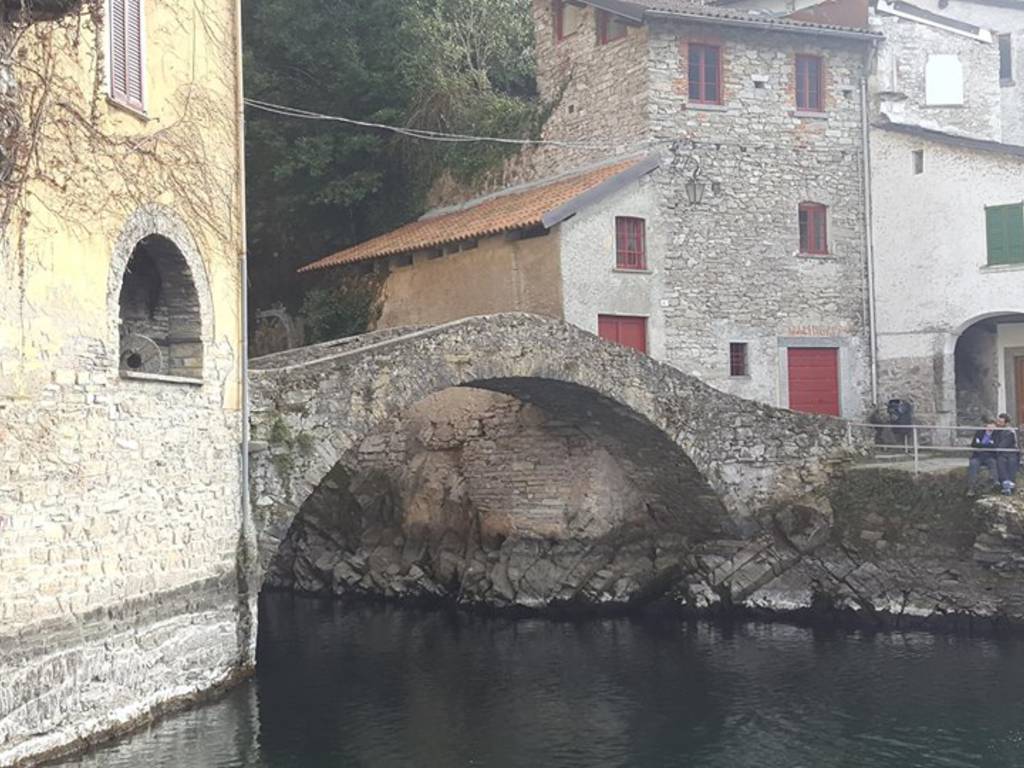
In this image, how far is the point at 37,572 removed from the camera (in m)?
10.0

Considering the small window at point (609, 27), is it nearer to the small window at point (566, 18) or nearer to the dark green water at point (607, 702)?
the small window at point (566, 18)

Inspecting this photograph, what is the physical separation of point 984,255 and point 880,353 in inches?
107

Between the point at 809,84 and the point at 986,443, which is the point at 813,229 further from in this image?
the point at 986,443

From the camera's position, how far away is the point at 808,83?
23.1 m

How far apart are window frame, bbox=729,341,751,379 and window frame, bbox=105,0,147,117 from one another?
13.3 m

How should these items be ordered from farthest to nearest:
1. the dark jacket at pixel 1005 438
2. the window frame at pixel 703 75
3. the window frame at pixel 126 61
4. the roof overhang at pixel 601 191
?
1. the window frame at pixel 703 75
2. the roof overhang at pixel 601 191
3. the dark jacket at pixel 1005 438
4. the window frame at pixel 126 61

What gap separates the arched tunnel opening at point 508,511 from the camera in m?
20.0

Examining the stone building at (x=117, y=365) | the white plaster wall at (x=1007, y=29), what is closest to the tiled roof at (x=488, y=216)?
the stone building at (x=117, y=365)

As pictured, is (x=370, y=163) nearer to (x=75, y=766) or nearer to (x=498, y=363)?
(x=498, y=363)

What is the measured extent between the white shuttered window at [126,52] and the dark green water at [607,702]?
613cm

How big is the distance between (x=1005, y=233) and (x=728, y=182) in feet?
16.5

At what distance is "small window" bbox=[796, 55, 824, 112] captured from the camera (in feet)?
75.5

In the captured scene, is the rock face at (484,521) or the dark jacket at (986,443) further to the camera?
the rock face at (484,521)

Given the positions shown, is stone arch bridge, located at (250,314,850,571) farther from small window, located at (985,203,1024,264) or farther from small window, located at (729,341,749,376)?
small window, located at (985,203,1024,264)
